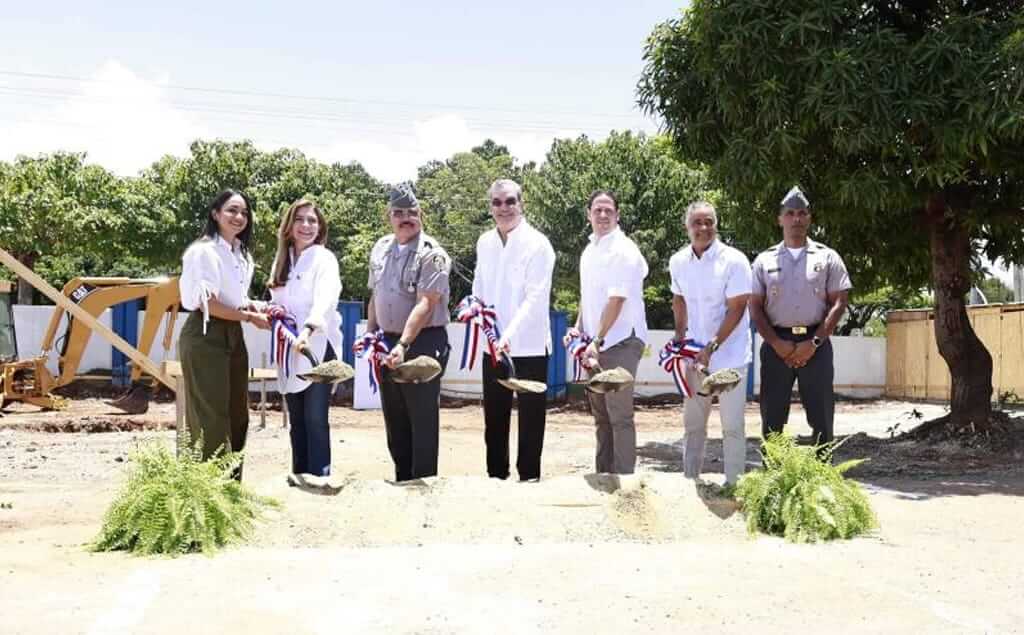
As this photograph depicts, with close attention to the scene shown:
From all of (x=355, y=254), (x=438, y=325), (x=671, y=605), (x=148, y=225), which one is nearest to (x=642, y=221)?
(x=355, y=254)

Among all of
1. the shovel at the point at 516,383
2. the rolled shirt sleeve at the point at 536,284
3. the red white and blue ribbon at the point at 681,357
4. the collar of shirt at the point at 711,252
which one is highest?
the collar of shirt at the point at 711,252

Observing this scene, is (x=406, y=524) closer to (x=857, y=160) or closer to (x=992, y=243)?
(x=857, y=160)

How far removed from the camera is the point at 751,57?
392 inches

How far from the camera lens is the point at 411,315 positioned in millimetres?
6191

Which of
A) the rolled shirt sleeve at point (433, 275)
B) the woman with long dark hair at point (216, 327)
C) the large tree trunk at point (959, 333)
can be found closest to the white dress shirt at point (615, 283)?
the rolled shirt sleeve at point (433, 275)

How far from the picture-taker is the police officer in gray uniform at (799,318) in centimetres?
693

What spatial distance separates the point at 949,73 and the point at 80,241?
895 inches

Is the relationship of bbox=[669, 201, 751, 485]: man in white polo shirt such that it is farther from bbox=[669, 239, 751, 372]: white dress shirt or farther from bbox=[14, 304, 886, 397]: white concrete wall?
bbox=[14, 304, 886, 397]: white concrete wall

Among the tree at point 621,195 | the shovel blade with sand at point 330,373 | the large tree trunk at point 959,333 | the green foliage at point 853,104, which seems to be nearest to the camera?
the shovel blade with sand at point 330,373

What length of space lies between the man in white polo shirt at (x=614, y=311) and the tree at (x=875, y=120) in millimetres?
3737

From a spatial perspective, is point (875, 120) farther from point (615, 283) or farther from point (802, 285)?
point (615, 283)

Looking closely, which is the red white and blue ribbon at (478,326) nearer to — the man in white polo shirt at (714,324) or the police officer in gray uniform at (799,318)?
the man in white polo shirt at (714,324)

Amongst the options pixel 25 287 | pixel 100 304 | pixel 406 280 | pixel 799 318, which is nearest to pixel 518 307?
pixel 406 280

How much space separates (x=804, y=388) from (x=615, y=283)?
1551 mm
